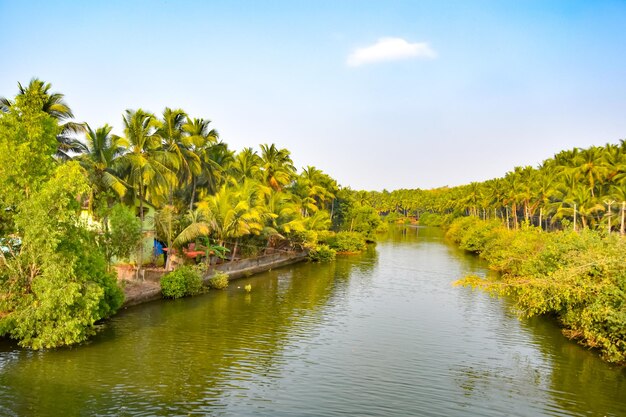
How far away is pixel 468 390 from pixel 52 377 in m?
14.0

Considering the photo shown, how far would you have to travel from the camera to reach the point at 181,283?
27828mm

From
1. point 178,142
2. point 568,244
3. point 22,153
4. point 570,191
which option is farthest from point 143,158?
point 570,191

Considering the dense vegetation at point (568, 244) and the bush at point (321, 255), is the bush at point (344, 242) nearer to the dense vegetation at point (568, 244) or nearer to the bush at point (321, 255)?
the bush at point (321, 255)

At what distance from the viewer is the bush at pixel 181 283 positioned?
2738cm

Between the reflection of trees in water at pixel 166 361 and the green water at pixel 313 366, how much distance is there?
2.3 inches

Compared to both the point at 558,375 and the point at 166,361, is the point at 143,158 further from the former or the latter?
the point at 558,375

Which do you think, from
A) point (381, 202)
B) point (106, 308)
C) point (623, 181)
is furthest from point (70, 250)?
point (381, 202)

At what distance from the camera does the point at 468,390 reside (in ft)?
51.5

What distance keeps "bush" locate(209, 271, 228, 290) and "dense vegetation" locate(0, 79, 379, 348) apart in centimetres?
281

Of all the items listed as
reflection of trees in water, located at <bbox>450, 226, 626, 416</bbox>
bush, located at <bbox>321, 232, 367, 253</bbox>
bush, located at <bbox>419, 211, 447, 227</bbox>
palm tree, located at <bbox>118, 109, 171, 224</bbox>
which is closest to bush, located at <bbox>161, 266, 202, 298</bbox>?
palm tree, located at <bbox>118, 109, 171, 224</bbox>

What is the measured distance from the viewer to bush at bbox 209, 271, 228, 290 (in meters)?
31.6

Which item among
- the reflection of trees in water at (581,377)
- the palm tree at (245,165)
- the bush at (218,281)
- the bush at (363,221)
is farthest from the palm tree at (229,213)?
the bush at (363,221)

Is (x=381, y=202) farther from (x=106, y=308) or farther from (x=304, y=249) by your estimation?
(x=106, y=308)

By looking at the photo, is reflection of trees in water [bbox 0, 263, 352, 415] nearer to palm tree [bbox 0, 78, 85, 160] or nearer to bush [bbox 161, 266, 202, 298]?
bush [bbox 161, 266, 202, 298]
